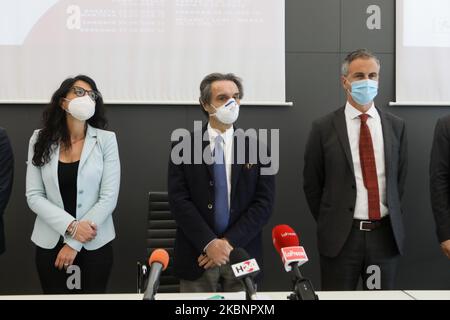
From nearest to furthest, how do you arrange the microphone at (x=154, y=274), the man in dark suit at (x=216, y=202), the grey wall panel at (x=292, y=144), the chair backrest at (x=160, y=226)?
the microphone at (x=154, y=274) → the man in dark suit at (x=216, y=202) → the chair backrest at (x=160, y=226) → the grey wall panel at (x=292, y=144)

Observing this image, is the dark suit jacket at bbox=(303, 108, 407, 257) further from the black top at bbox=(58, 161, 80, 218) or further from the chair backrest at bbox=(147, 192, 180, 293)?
the black top at bbox=(58, 161, 80, 218)

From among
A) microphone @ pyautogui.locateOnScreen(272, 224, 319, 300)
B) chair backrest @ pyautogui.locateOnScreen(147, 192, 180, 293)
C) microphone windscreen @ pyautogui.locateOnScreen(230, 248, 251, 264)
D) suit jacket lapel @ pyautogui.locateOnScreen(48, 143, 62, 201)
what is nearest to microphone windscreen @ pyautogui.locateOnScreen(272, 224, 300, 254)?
microphone @ pyautogui.locateOnScreen(272, 224, 319, 300)

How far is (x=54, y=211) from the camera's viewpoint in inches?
104

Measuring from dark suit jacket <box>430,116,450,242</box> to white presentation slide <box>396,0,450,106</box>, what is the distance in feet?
3.06

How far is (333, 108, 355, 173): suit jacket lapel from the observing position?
2.73 metres

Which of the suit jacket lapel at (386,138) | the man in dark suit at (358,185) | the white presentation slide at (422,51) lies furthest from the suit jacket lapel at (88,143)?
the white presentation slide at (422,51)

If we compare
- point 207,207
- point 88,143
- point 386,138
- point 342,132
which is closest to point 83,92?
point 88,143

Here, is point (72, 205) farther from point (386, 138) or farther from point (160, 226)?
point (386, 138)

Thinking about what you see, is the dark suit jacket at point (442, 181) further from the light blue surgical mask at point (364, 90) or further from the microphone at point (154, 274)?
the microphone at point (154, 274)

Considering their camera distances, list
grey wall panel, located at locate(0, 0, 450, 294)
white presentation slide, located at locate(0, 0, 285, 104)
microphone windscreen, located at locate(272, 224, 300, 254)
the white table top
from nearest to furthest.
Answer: microphone windscreen, located at locate(272, 224, 300, 254), the white table top, white presentation slide, located at locate(0, 0, 285, 104), grey wall panel, located at locate(0, 0, 450, 294)

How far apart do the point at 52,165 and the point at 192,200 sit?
836 millimetres

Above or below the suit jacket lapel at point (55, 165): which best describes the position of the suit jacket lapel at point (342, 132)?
above

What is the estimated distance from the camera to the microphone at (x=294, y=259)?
1.33 m

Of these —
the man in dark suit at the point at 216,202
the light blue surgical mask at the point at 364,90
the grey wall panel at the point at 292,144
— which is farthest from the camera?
the grey wall panel at the point at 292,144
